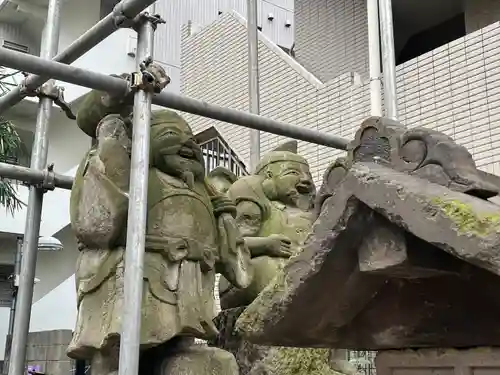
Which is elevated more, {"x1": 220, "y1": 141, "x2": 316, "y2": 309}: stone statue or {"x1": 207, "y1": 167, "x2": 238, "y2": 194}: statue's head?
{"x1": 207, "y1": 167, "x2": 238, "y2": 194}: statue's head

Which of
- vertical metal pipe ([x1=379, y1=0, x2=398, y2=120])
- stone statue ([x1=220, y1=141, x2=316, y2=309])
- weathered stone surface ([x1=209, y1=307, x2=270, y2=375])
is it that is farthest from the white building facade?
weathered stone surface ([x1=209, y1=307, x2=270, y2=375])

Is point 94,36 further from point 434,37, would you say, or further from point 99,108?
point 434,37

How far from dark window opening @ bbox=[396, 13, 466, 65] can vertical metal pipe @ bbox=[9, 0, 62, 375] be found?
5670 mm

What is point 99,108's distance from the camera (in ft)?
10.7

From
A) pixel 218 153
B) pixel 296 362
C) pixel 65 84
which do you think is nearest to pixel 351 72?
pixel 218 153

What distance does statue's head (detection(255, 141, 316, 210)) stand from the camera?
4105mm

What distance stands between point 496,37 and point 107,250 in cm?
369

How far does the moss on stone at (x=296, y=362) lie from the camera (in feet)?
11.5

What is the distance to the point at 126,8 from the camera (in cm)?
290

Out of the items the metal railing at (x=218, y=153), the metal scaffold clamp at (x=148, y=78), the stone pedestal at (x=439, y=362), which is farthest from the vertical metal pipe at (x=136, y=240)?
the metal railing at (x=218, y=153)

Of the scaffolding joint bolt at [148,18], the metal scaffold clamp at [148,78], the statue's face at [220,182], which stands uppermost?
the scaffolding joint bolt at [148,18]

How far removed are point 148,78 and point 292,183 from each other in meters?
1.58

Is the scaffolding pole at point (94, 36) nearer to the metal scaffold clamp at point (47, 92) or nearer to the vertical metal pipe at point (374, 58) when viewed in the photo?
the metal scaffold clamp at point (47, 92)

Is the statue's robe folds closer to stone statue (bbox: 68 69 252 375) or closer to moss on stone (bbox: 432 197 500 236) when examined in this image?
stone statue (bbox: 68 69 252 375)
